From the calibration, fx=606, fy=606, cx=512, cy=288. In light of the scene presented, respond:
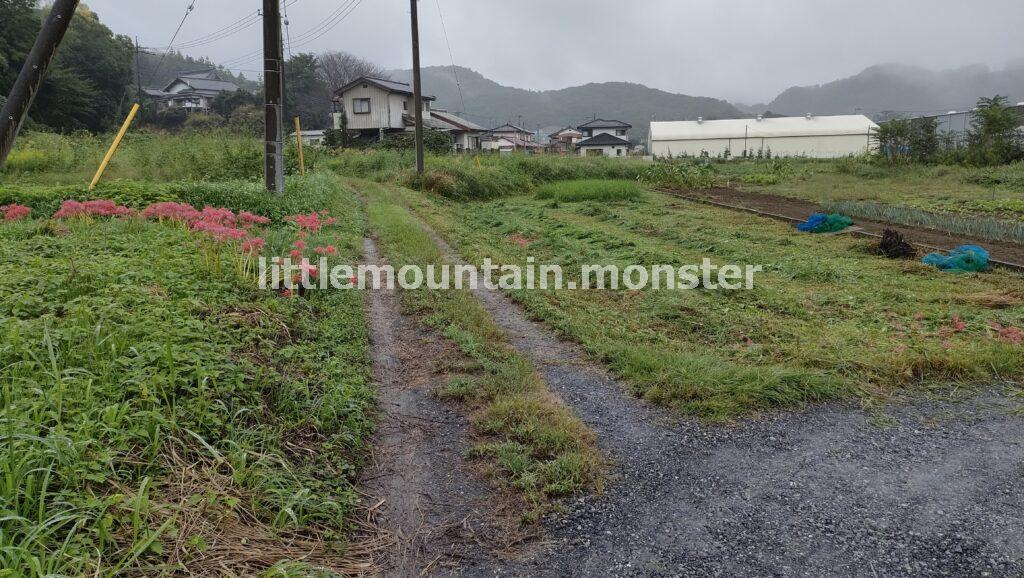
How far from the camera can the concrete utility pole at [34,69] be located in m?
5.59

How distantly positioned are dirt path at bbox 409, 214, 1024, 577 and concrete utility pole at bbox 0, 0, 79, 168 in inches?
223

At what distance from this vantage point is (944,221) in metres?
10.5

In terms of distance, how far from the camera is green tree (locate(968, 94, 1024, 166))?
2047 cm

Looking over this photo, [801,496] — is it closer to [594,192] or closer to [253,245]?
[253,245]

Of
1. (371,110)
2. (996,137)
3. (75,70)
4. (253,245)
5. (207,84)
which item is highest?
(207,84)

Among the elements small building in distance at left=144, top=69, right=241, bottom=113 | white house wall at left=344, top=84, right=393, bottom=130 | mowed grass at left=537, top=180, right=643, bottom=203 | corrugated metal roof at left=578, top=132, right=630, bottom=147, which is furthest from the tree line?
small building in distance at left=144, top=69, right=241, bottom=113

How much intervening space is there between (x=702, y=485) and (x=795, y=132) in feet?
138

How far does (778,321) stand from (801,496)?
2790 mm

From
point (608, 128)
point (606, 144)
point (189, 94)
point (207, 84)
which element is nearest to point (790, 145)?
point (606, 144)

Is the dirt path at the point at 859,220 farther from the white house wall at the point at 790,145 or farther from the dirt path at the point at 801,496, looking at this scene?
the white house wall at the point at 790,145

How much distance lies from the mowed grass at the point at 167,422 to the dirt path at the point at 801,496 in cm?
90

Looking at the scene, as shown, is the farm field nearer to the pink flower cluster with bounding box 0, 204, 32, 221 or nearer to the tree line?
the pink flower cluster with bounding box 0, 204, 32, 221

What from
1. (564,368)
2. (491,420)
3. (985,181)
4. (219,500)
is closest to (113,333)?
(219,500)

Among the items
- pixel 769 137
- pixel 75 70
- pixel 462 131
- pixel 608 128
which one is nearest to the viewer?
pixel 75 70
